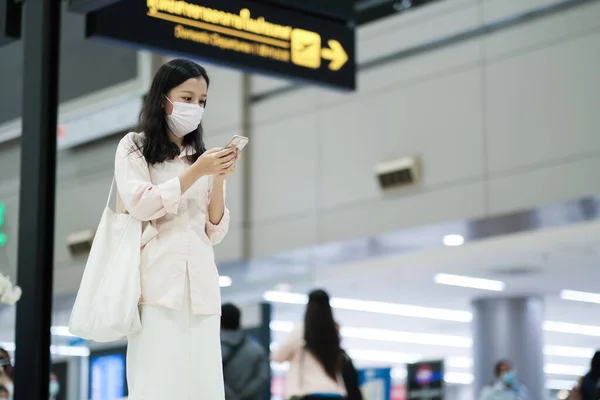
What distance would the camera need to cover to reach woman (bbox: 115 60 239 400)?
3463 mm

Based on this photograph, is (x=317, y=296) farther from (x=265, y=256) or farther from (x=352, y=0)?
(x=265, y=256)

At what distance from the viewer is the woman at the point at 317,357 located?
276 inches

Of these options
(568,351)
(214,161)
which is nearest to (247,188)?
(214,161)

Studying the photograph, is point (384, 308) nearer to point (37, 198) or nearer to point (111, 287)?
point (37, 198)

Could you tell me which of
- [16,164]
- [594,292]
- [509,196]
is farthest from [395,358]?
[16,164]

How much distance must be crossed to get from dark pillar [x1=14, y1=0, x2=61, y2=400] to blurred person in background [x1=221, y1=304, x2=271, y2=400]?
3033 mm

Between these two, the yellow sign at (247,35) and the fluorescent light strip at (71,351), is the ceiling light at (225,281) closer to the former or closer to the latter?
the fluorescent light strip at (71,351)

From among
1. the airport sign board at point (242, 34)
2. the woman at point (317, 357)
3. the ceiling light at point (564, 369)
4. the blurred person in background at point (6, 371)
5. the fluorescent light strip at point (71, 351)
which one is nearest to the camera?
the blurred person in background at point (6, 371)

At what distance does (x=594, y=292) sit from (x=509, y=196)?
9857 mm

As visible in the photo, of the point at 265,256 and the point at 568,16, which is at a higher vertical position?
the point at 568,16

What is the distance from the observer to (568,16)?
1177 centimetres

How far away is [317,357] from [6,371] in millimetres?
2020

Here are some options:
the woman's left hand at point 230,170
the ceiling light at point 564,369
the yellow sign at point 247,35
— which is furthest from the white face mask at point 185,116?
the ceiling light at point 564,369

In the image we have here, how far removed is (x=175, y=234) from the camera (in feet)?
11.6
